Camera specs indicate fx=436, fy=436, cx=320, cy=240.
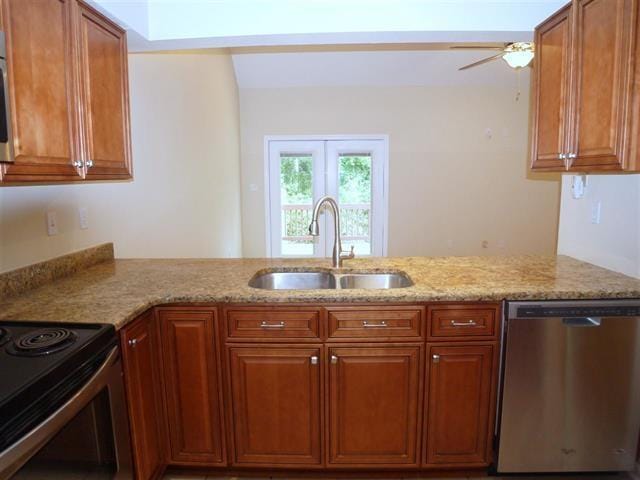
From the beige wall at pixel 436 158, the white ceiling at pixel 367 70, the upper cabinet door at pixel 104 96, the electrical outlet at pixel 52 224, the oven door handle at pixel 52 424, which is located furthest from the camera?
the beige wall at pixel 436 158

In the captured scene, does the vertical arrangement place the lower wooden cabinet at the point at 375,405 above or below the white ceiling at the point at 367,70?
below

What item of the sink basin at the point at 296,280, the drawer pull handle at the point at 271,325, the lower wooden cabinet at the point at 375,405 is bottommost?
the lower wooden cabinet at the point at 375,405

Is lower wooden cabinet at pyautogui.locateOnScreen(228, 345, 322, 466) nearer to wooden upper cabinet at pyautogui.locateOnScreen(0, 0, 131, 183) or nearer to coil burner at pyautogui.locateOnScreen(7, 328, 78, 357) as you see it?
coil burner at pyautogui.locateOnScreen(7, 328, 78, 357)

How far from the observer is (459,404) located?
189 cm

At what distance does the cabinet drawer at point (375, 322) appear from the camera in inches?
71.6

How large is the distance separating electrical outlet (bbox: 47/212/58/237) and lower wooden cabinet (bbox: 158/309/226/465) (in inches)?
30.0

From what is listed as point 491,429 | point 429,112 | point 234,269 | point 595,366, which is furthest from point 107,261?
point 429,112

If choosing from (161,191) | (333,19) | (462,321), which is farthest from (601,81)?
(161,191)

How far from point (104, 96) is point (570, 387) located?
2.34 m

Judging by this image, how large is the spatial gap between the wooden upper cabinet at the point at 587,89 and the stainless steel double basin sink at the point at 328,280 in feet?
3.03

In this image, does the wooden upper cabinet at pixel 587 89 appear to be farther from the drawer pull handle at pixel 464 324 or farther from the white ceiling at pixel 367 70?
the white ceiling at pixel 367 70

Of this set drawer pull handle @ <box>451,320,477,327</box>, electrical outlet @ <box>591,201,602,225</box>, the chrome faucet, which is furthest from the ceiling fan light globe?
drawer pull handle @ <box>451,320,477,327</box>

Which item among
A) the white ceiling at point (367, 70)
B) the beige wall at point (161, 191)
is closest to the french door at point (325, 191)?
the white ceiling at point (367, 70)

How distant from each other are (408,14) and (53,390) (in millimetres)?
2154
